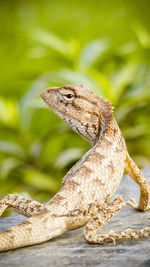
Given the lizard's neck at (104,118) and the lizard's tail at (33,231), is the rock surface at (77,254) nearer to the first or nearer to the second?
the lizard's tail at (33,231)

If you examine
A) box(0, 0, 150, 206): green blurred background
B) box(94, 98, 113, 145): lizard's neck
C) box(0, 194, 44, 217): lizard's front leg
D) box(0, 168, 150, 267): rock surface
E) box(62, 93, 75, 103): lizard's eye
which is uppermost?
box(0, 0, 150, 206): green blurred background

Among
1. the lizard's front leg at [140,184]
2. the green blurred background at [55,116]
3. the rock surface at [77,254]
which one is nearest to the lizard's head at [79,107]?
the lizard's front leg at [140,184]

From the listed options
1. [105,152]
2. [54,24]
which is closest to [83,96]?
[105,152]

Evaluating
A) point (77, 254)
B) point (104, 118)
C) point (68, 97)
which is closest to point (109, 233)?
point (77, 254)

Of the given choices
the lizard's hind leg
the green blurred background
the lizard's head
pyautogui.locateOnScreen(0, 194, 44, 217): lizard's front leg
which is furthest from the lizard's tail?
the green blurred background

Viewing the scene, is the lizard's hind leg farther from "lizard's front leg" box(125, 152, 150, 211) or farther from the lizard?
"lizard's front leg" box(125, 152, 150, 211)

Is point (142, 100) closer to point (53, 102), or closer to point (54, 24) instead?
point (53, 102)

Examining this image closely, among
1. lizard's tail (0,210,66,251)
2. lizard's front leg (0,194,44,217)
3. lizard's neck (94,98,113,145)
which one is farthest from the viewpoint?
lizard's neck (94,98,113,145)
